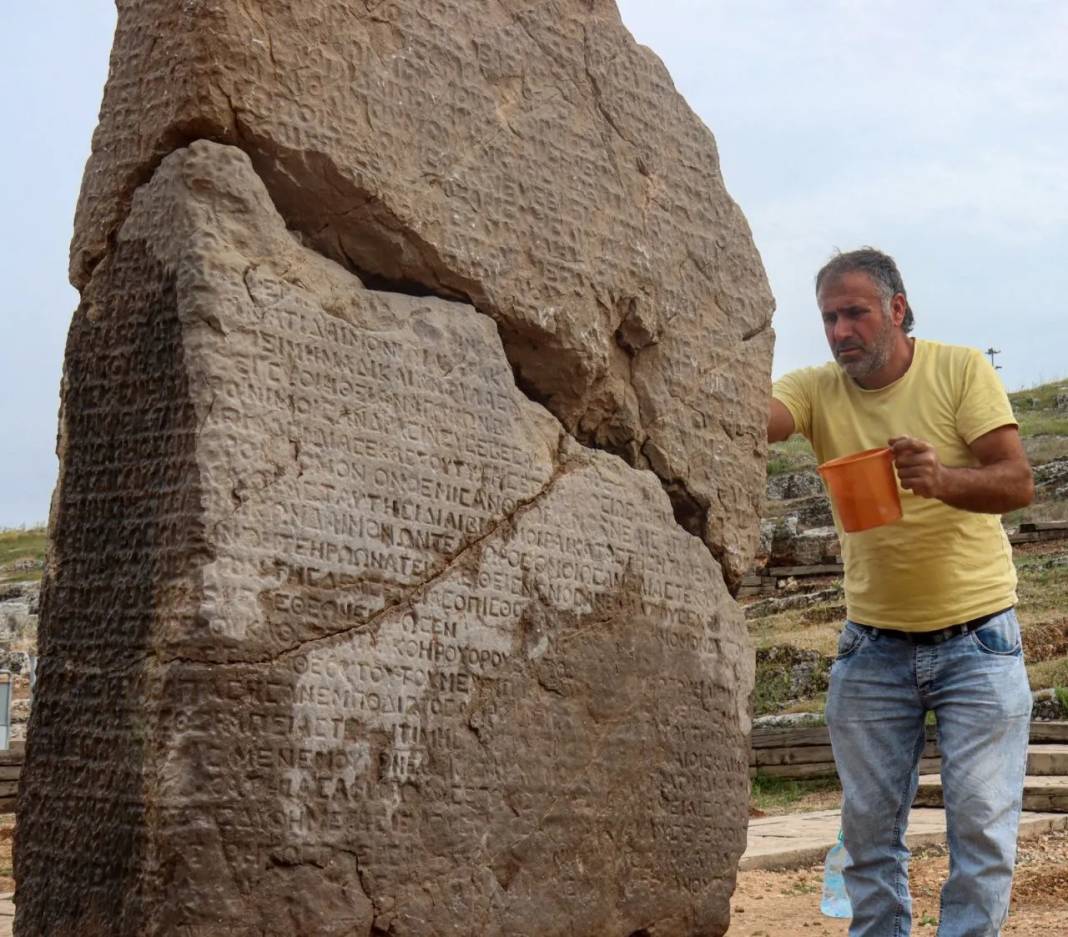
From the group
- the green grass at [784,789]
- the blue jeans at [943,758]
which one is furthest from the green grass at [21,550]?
the blue jeans at [943,758]

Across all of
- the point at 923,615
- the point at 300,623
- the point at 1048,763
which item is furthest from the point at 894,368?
the point at 1048,763

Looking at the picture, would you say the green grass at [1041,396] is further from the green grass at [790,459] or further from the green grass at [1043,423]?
the green grass at [790,459]

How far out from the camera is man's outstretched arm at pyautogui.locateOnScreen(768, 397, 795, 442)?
4.30 metres

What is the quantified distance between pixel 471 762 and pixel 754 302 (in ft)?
5.76

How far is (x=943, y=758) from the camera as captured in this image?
3713 mm

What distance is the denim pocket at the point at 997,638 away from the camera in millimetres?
3699

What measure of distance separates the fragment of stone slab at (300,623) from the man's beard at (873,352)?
82 cm

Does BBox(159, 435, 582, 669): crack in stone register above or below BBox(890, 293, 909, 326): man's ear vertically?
below

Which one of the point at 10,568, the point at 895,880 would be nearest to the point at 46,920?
the point at 895,880

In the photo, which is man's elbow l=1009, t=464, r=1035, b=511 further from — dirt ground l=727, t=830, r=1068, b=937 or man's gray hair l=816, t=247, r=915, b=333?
dirt ground l=727, t=830, r=1068, b=937

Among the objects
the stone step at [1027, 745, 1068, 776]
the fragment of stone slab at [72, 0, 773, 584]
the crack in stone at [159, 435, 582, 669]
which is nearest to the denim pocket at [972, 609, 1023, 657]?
the fragment of stone slab at [72, 0, 773, 584]

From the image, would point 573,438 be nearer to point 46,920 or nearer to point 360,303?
point 360,303

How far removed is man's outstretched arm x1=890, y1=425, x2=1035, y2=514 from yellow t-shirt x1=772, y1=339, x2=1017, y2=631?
0.05 meters

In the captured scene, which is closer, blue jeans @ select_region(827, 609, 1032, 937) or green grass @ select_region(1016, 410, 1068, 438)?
blue jeans @ select_region(827, 609, 1032, 937)
